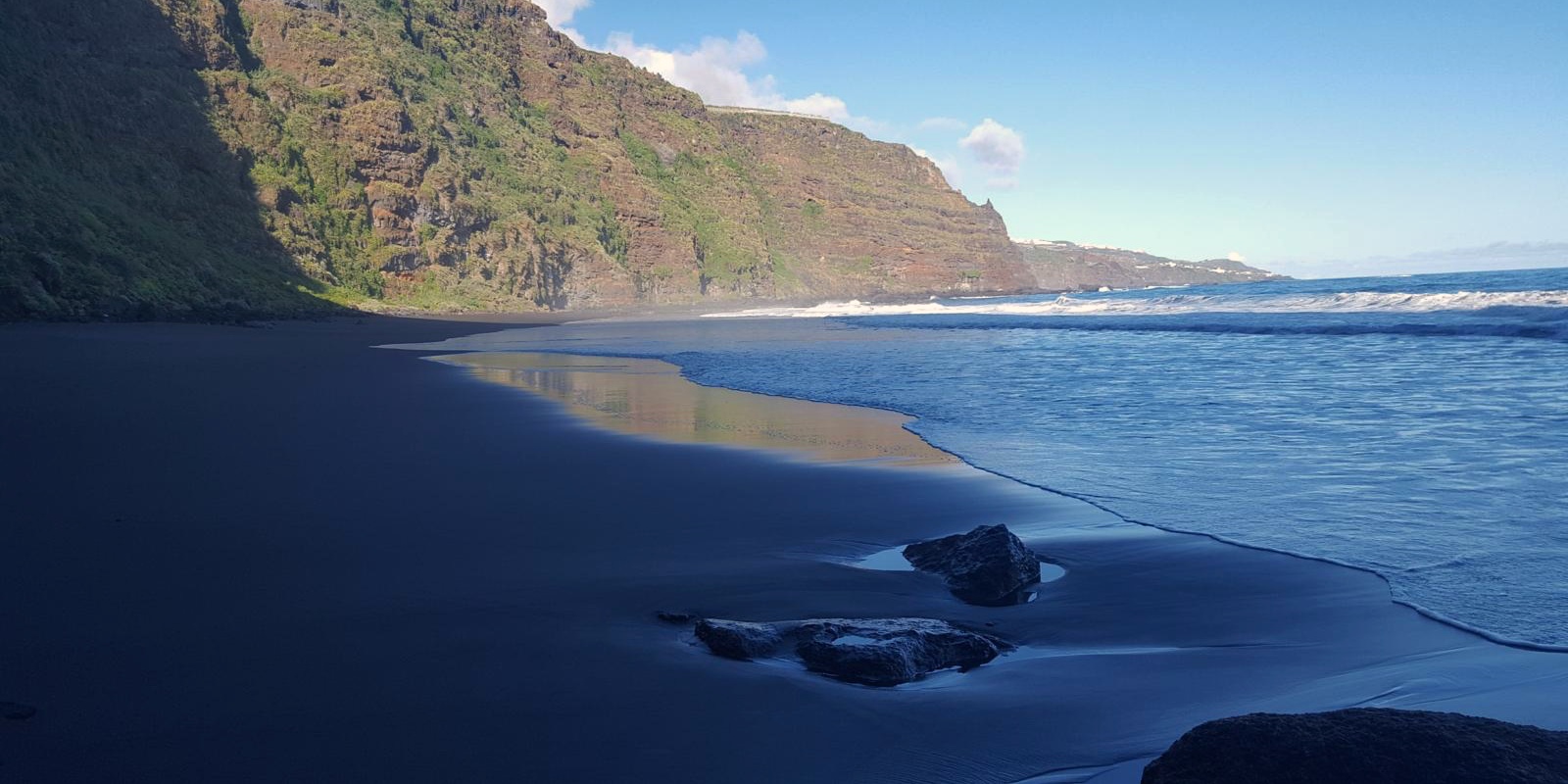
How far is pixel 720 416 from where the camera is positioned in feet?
33.7

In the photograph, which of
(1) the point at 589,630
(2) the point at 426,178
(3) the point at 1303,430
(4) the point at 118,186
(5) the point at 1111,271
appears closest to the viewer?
(1) the point at 589,630

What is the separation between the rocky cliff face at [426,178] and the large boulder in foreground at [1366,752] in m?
21.2

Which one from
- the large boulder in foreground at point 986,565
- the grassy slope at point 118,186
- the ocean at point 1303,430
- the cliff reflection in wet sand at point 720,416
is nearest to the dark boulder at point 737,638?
the large boulder in foreground at point 986,565

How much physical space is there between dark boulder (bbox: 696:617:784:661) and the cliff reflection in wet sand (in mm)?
4028

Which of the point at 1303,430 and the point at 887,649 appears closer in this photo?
the point at 887,649

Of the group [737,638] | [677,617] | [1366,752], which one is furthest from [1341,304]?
[1366,752]

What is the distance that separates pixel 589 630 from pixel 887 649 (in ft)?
3.58

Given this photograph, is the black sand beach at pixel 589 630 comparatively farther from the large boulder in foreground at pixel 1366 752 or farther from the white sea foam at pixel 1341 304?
the white sea foam at pixel 1341 304

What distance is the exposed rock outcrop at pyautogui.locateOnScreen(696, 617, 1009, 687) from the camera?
307cm

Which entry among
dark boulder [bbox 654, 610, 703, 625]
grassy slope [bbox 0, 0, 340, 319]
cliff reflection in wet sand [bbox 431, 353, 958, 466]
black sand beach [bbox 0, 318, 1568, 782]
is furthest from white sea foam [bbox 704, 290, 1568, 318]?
grassy slope [bbox 0, 0, 340, 319]

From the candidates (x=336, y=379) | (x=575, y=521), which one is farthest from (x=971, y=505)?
(x=336, y=379)

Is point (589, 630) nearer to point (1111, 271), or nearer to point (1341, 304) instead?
point (1341, 304)

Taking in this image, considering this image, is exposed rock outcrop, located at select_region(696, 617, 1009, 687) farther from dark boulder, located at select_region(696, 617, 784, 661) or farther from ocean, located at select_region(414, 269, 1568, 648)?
ocean, located at select_region(414, 269, 1568, 648)

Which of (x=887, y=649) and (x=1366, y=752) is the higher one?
(x=1366, y=752)
